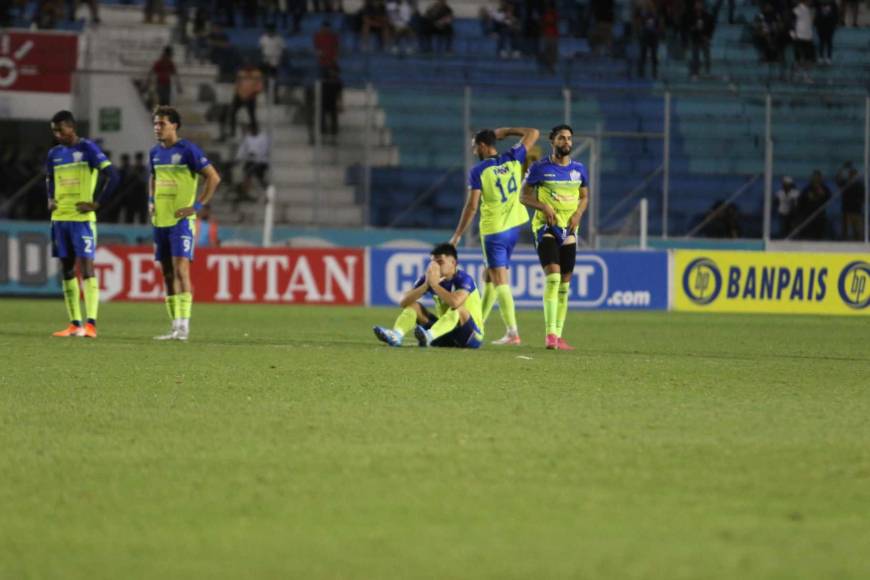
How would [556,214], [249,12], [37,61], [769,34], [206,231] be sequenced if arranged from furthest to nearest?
1. [769,34]
2. [249,12]
3. [37,61]
4. [206,231]
5. [556,214]

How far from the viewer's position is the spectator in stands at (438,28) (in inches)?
1302

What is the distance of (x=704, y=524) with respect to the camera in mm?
5832

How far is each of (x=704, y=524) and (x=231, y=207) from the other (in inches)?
932

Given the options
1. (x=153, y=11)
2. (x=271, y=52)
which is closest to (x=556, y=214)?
(x=271, y=52)

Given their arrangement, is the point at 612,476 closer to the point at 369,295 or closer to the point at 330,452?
the point at 330,452

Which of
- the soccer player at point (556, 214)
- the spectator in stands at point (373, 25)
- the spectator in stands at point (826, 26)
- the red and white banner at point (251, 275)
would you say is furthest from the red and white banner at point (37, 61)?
the soccer player at point (556, 214)

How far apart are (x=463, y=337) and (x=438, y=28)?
62.5 ft

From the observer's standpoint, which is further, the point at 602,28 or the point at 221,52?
the point at 602,28

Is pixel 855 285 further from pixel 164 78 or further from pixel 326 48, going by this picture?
pixel 164 78

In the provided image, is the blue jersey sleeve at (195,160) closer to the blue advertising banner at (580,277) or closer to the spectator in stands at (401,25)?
the blue advertising banner at (580,277)

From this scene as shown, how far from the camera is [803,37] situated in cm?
3300

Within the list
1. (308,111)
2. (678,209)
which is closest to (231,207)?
(308,111)

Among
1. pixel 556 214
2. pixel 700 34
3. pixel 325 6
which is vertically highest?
pixel 325 6

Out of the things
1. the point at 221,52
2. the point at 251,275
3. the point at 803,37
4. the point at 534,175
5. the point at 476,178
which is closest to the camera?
the point at 534,175
